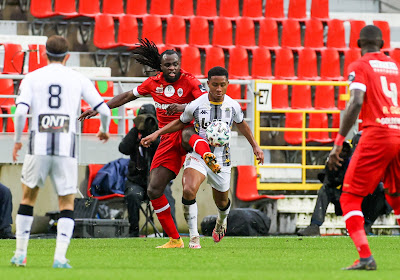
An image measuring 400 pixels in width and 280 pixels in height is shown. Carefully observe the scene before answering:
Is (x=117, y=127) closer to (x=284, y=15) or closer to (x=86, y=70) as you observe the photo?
(x=86, y=70)

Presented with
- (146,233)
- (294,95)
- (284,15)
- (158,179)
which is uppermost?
(284,15)

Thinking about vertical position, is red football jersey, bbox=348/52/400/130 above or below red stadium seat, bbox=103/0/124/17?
below

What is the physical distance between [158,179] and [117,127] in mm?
6541

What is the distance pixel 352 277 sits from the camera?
273 inches

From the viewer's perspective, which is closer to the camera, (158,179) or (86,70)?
(158,179)

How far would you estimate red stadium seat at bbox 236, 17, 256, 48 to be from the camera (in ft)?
69.9

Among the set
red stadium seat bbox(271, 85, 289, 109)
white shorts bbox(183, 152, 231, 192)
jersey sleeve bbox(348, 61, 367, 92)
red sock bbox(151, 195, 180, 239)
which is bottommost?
red sock bbox(151, 195, 180, 239)

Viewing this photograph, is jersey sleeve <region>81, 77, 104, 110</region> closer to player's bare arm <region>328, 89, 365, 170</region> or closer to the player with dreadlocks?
player's bare arm <region>328, 89, 365, 170</region>

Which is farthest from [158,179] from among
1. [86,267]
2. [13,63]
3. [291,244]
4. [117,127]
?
[13,63]

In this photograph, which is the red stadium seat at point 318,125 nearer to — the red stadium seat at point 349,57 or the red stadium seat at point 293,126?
the red stadium seat at point 293,126

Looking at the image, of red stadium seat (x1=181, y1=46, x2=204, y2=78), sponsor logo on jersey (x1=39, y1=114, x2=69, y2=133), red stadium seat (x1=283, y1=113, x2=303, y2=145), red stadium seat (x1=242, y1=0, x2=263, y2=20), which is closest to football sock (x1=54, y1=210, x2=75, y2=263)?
sponsor logo on jersey (x1=39, y1=114, x2=69, y2=133)

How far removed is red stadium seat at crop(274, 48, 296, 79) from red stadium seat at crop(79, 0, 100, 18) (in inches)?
166

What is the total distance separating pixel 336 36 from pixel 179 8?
3.86 meters

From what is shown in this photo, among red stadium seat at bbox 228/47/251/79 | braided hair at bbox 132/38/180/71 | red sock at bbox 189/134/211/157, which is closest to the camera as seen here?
red sock at bbox 189/134/211/157
